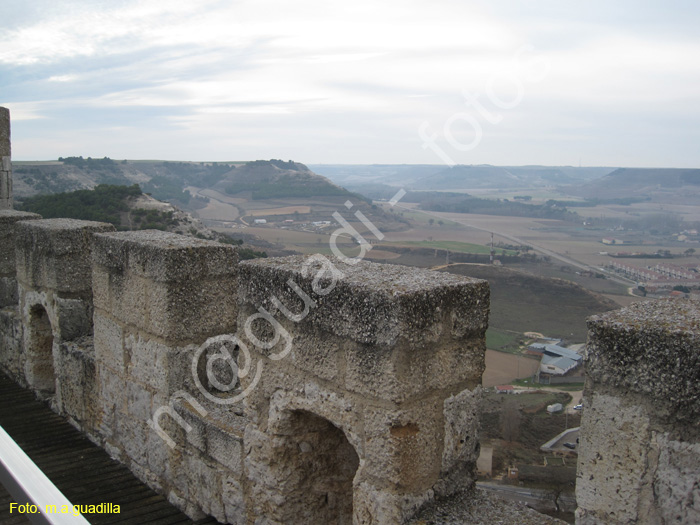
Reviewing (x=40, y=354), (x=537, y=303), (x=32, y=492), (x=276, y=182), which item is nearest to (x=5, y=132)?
(x=40, y=354)

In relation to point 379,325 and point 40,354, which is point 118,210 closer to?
point 40,354

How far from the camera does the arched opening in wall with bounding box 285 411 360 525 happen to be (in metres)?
3.04

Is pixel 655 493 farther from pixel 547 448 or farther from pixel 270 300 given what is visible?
pixel 547 448

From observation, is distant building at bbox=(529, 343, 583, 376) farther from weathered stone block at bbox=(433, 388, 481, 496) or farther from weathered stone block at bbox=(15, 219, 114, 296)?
weathered stone block at bbox=(433, 388, 481, 496)

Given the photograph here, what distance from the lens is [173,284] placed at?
11.7ft

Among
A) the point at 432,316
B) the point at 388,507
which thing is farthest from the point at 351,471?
the point at 432,316

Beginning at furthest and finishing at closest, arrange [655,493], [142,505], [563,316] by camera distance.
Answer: [563,316] < [142,505] < [655,493]

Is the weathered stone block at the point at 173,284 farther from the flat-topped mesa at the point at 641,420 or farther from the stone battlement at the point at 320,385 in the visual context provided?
the flat-topped mesa at the point at 641,420

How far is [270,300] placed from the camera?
288 centimetres

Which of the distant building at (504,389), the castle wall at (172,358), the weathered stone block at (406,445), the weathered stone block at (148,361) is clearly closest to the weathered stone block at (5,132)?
the castle wall at (172,358)

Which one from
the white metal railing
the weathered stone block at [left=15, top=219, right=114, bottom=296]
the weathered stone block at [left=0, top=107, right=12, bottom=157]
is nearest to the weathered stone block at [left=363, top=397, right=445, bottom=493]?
the white metal railing

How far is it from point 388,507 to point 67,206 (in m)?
16.4

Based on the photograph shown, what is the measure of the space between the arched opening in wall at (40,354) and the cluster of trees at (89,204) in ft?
33.0

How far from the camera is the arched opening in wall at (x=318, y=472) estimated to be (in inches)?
120
